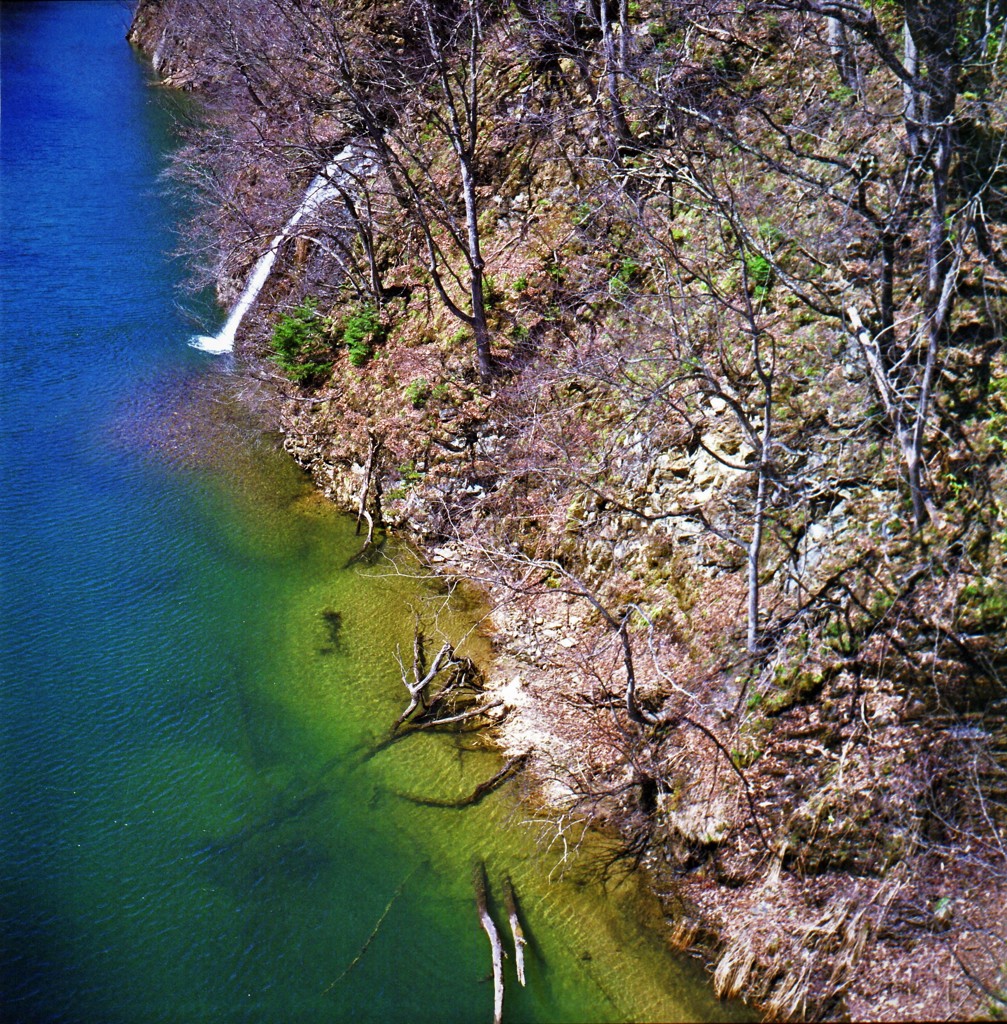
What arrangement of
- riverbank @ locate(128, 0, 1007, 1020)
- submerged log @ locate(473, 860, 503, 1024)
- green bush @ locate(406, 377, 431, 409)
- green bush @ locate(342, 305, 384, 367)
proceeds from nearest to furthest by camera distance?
riverbank @ locate(128, 0, 1007, 1020)
submerged log @ locate(473, 860, 503, 1024)
green bush @ locate(406, 377, 431, 409)
green bush @ locate(342, 305, 384, 367)

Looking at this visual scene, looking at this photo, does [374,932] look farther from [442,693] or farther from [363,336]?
[363,336]

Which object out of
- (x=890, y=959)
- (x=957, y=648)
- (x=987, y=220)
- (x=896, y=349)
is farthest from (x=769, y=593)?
(x=987, y=220)

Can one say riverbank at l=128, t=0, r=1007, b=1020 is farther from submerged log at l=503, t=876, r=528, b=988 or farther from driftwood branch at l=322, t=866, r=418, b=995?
driftwood branch at l=322, t=866, r=418, b=995

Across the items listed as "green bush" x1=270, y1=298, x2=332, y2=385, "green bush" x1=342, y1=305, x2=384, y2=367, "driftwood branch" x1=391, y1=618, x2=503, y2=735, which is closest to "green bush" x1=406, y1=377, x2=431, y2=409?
"green bush" x1=342, y1=305, x2=384, y2=367

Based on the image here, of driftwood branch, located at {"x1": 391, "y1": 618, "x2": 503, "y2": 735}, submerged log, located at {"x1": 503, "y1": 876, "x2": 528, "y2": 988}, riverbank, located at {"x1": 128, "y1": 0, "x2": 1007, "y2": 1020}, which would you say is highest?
riverbank, located at {"x1": 128, "y1": 0, "x2": 1007, "y2": 1020}

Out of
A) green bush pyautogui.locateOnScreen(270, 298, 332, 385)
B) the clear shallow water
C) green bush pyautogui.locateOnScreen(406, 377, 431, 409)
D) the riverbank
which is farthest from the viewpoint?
green bush pyautogui.locateOnScreen(270, 298, 332, 385)
